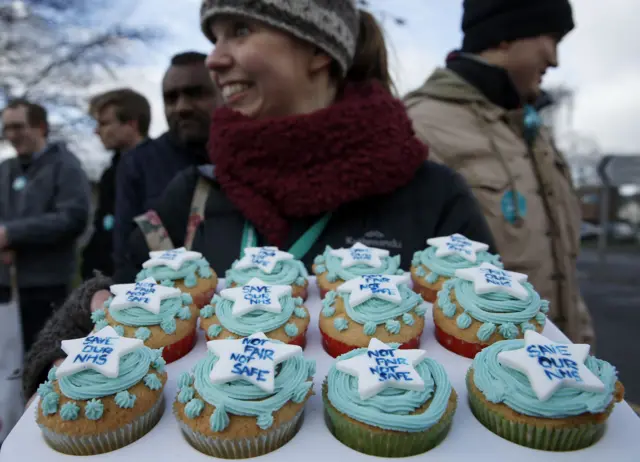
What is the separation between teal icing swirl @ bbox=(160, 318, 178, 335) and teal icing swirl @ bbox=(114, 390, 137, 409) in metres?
0.38

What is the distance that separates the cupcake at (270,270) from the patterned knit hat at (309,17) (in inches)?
38.1

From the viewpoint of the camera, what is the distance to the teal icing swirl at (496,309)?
1.59 m

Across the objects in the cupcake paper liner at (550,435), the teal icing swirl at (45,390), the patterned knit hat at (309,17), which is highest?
the patterned knit hat at (309,17)

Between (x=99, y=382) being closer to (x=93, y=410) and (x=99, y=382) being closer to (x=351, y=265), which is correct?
(x=93, y=410)

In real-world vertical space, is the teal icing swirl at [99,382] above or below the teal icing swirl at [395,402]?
above

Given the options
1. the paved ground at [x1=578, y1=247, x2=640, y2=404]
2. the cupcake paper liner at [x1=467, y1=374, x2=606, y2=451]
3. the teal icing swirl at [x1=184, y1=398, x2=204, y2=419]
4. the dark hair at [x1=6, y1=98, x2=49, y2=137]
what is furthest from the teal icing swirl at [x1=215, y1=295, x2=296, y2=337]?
the dark hair at [x1=6, y1=98, x2=49, y2=137]

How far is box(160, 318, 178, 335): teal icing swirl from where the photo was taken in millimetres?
1643

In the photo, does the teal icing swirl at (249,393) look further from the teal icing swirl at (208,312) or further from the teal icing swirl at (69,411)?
the teal icing swirl at (208,312)

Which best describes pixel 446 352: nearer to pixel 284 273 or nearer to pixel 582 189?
pixel 284 273

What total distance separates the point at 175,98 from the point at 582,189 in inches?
612

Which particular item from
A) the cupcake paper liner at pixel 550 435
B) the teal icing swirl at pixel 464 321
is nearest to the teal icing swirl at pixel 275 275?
the teal icing swirl at pixel 464 321

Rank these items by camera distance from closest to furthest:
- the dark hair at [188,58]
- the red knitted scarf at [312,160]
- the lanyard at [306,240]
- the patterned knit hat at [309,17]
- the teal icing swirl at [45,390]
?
the teal icing swirl at [45,390] < the patterned knit hat at [309,17] < the red knitted scarf at [312,160] < the lanyard at [306,240] < the dark hair at [188,58]

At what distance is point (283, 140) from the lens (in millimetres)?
2174

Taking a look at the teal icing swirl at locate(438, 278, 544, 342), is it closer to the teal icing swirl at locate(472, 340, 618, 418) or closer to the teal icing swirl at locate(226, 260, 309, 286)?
the teal icing swirl at locate(472, 340, 618, 418)
